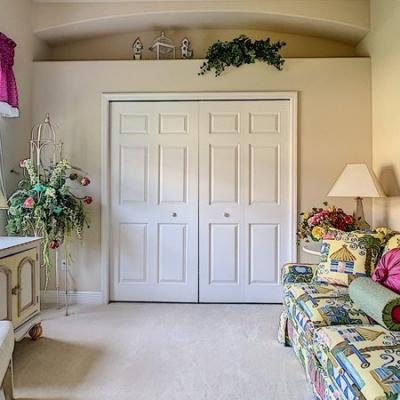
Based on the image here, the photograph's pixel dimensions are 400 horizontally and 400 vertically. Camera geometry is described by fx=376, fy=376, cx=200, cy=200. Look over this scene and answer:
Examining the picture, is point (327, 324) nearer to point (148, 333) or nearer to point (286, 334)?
point (286, 334)

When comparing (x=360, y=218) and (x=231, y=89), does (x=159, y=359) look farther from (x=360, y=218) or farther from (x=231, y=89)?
(x=231, y=89)

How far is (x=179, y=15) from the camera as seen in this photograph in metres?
3.73

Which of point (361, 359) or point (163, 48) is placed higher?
point (163, 48)

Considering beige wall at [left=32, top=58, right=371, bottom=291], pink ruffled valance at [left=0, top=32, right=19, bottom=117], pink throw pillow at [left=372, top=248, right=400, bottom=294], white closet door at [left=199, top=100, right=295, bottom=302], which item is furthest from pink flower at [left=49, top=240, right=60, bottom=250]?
pink throw pillow at [left=372, top=248, right=400, bottom=294]

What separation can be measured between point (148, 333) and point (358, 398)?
191 centimetres

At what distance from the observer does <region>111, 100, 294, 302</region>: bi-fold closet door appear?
3795mm

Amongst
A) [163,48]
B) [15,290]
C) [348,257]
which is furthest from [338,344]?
[163,48]

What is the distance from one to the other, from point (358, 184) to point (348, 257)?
784 mm

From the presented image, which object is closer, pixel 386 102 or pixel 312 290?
pixel 312 290

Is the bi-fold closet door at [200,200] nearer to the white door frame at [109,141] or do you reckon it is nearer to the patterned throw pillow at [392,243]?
the white door frame at [109,141]

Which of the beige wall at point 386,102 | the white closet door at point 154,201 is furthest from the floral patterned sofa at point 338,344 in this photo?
the white closet door at point 154,201

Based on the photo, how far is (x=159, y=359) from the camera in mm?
2512

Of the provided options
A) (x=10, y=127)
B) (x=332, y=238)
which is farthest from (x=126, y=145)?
(x=332, y=238)

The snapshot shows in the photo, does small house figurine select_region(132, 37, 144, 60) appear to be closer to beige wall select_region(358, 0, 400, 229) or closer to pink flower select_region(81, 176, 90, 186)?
pink flower select_region(81, 176, 90, 186)
